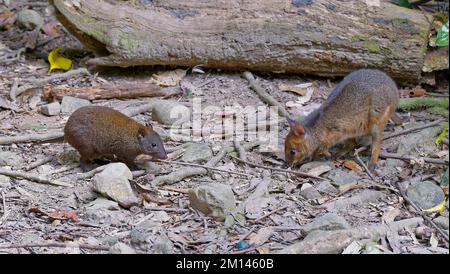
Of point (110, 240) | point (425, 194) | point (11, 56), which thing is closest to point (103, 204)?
point (110, 240)

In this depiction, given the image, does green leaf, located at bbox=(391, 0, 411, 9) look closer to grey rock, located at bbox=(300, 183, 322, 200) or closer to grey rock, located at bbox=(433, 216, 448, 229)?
grey rock, located at bbox=(300, 183, 322, 200)

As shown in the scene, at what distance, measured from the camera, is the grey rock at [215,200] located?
252 inches

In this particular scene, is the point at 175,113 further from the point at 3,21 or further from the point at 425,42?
the point at 3,21

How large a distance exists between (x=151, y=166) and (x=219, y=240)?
193cm

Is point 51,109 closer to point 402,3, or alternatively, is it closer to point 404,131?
point 404,131

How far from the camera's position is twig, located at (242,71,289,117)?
873cm

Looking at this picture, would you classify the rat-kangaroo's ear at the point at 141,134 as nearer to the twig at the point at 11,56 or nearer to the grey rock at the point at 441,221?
the grey rock at the point at 441,221

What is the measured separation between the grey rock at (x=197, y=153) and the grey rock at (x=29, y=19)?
188 inches

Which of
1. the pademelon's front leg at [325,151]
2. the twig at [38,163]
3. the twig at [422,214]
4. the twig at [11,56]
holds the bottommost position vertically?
the twig at [38,163]

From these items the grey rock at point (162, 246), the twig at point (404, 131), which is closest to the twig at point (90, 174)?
the grey rock at point (162, 246)

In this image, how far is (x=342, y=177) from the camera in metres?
7.36

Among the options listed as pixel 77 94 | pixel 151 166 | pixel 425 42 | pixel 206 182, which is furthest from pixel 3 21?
pixel 425 42

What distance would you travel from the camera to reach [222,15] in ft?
30.5

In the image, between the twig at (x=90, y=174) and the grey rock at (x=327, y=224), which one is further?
the twig at (x=90, y=174)
